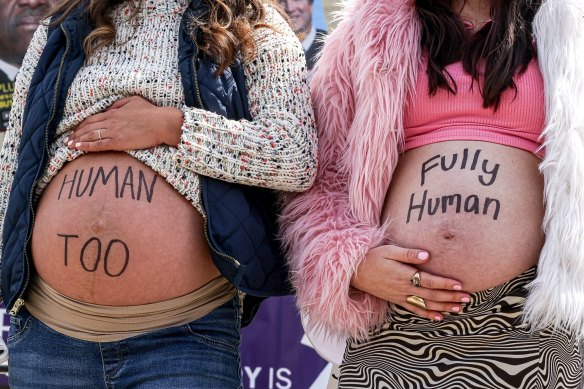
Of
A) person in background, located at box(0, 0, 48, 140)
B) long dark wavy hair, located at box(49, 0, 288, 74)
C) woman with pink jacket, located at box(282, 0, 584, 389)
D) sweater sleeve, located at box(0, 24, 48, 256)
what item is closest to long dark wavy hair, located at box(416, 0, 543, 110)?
woman with pink jacket, located at box(282, 0, 584, 389)

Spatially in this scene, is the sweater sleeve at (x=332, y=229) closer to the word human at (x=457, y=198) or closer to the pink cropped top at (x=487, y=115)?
the word human at (x=457, y=198)

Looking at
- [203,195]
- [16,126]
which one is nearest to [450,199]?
[203,195]

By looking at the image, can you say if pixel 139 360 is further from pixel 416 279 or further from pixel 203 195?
pixel 416 279

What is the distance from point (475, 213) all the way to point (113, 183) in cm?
84

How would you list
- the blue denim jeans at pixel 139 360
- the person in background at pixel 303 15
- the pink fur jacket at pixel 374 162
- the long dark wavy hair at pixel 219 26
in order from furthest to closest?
1. the person in background at pixel 303 15
2. the long dark wavy hair at pixel 219 26
3. the blue denim jeans at pixel 139 360
4. the pink fur jacket at pixel 374 162

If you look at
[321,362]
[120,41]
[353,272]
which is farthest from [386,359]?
[321,362]

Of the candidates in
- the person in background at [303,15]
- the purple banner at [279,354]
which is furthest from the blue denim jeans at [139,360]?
the person in background at [303,15]

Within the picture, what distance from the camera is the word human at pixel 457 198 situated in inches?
69.7

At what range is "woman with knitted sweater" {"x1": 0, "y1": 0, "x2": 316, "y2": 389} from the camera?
184 cm

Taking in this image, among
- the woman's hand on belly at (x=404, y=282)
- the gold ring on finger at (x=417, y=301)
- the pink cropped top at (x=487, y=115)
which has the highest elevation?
the pink cropped top at (x=487, y=115)

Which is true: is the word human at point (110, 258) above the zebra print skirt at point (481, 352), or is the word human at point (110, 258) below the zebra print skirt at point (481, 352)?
above

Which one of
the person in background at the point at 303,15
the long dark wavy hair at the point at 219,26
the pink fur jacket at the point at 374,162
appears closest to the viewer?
the pink fur jacket at the point at 374,162

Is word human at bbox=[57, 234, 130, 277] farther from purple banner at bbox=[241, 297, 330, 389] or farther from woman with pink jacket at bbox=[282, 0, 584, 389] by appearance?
purple banner at bbox=[241, 297, 330, 389]

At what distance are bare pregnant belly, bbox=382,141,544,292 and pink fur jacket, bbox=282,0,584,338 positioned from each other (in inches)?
1.9
